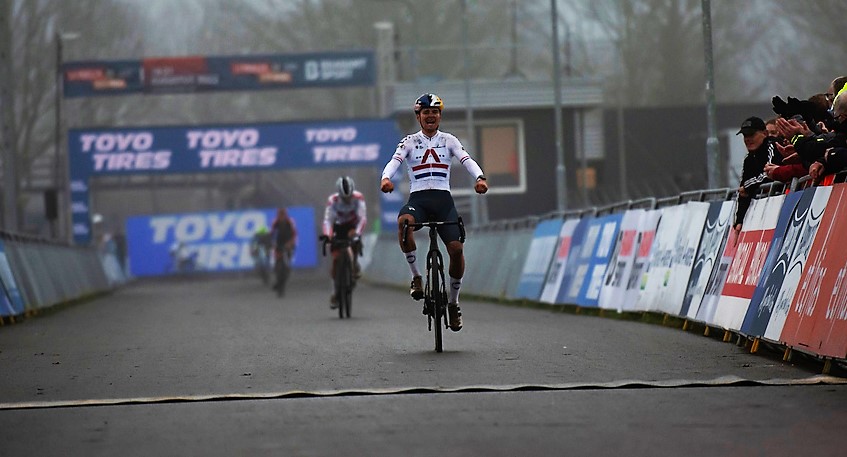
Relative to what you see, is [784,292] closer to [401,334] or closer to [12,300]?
[401,334]

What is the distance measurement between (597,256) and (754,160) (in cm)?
570

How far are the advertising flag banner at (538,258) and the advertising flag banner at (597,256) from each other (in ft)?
7.12

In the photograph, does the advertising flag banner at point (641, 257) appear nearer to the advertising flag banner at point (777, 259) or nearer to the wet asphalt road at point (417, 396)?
the wet asphalt road at point (417, 396)

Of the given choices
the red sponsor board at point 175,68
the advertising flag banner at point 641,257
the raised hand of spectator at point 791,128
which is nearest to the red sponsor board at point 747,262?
the raised hand of spectator at point 791,128

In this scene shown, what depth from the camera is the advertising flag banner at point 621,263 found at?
18969mm

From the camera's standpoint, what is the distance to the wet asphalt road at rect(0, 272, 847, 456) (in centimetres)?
820

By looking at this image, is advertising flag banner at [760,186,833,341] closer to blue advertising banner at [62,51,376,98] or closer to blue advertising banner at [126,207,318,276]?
blue advertising banner at [62,51,376,98]

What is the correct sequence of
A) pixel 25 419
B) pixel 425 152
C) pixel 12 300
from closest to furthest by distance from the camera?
pixel 25 419 < pixel 425 152 < pixel 12 300

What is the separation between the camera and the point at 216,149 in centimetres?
4828

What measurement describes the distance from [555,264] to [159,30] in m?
79.9

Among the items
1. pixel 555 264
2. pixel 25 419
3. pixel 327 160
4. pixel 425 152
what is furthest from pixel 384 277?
pixel 25 419

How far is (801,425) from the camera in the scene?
8.52m

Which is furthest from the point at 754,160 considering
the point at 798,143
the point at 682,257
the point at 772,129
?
the point at 798,143

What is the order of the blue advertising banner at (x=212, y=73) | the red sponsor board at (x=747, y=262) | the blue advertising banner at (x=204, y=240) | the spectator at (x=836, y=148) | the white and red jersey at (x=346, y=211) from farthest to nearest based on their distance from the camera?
1. the blue advertising banner at (x=204, y=240)
2. the blue advertising banner at (x=212, y=73)
3. the white and red jersey at (x=346, y=211)
4. the red sponsor board at (x=747, y=262)
5. the spectator at (x=836, y=148)
